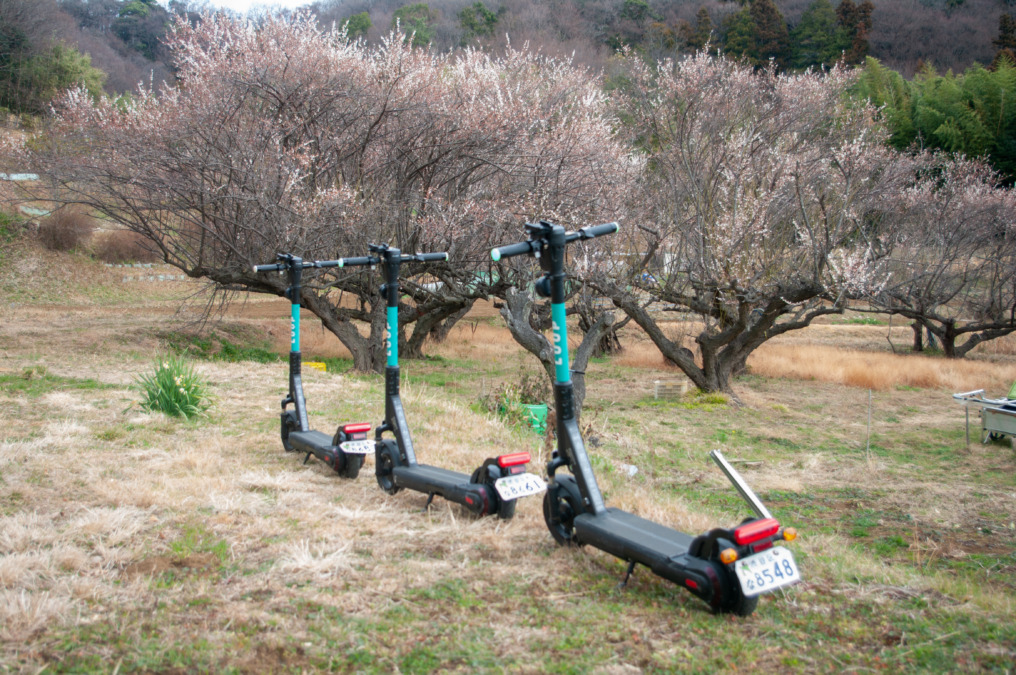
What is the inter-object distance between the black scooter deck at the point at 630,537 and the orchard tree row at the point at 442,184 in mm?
8478

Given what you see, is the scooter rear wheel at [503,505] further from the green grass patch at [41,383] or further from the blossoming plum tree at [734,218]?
the blossoming plum tree at [734,218]

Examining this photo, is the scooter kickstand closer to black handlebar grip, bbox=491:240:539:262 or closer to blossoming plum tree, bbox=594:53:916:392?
black handlebar grip, bbox=491:240:539:262

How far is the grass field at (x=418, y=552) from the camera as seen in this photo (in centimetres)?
306

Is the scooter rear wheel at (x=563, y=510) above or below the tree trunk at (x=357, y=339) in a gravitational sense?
below

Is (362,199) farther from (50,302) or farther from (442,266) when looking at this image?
(50,302)

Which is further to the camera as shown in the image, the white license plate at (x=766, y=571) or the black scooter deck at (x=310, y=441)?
the black scooter deck at (x=310, y=441)

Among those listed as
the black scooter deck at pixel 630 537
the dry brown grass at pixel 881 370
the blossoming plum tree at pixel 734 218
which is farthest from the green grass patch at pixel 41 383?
the dry brown grass at pixel 881 370

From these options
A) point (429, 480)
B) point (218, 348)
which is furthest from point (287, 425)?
point (218, 348)

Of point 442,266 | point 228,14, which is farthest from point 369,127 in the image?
point 228,14

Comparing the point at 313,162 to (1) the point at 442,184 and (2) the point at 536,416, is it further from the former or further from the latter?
(2) the point at 536,416

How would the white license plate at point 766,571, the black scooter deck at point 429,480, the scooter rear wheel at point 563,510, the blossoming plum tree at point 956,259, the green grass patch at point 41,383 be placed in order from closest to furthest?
the white license plate at point 766,571
the scooter rear wheel at point 563,510
the black scooter deck at point 429,480
the green grass patch at point 41,383
the blossoming plum tree at point 956,259

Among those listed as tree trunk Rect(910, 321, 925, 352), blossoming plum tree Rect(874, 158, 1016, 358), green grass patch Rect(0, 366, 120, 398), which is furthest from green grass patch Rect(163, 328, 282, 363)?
tree trunk Rect(910, 321, 925, 352)

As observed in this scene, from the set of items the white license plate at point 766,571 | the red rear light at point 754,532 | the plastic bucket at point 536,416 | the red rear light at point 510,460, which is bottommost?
the plastic bucket at point 536,416

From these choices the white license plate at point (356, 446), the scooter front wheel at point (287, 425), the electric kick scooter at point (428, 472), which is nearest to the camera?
the electric kick scooter at point (428, 472)
